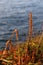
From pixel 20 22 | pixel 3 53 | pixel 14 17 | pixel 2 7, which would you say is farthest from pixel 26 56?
pixel 2 7

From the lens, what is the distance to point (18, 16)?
13406mm

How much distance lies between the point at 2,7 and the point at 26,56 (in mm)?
10844

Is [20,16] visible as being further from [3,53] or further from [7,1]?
[3,53]

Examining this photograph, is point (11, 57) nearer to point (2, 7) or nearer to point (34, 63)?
point (34, 63)

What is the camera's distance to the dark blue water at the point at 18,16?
1077 centimetres

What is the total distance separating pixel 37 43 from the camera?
197 inches

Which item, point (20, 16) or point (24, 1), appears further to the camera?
point (24, 1)

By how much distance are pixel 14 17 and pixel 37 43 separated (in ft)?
27.2

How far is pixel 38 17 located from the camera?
513 inches

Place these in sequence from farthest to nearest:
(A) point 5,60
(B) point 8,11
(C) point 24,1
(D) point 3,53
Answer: (C) point 24,1 → (B) point 8,11 → (D) point 3,53 → (A) point 5,60

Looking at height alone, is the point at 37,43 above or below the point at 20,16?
above

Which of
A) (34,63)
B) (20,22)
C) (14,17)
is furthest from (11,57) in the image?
(14,17)

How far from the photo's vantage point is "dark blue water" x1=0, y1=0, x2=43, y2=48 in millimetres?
10773

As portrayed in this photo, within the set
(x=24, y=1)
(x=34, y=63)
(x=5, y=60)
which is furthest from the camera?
(x=24, y=1)
